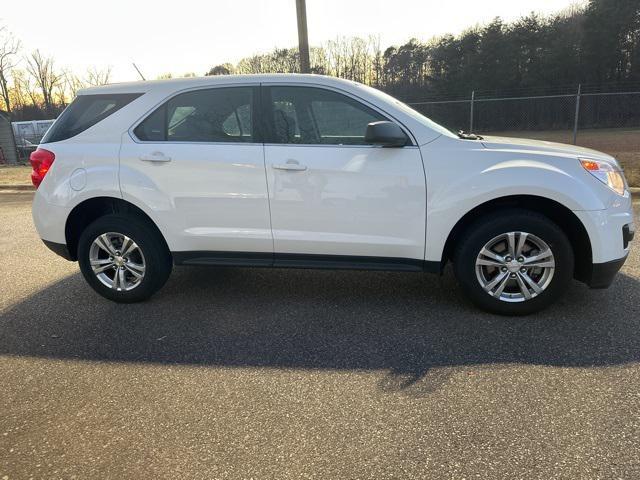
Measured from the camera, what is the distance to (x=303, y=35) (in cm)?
874

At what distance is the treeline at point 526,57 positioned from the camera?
3597 cm

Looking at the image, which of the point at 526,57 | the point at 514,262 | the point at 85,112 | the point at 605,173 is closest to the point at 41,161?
the point at 85,112

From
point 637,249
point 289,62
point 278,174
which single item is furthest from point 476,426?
point 289,62

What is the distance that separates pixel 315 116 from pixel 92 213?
7.18ft

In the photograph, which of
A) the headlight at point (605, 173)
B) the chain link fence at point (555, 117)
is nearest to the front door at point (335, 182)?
the headlight at point (605, 173)

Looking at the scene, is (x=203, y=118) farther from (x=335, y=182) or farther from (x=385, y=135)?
(x=385, y=135)

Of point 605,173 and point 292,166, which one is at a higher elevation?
point 292,166

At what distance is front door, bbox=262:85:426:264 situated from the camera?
366 cm

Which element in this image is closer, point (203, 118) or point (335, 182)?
point (335, 182)

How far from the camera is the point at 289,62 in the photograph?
33531 millimetres

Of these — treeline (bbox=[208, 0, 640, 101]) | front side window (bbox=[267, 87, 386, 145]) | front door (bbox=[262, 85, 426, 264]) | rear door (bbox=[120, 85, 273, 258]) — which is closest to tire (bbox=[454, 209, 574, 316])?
front door (bbox=[262, 85, 426, 264])

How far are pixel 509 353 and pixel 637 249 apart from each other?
3147mm

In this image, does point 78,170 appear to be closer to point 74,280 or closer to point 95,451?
point 74,280

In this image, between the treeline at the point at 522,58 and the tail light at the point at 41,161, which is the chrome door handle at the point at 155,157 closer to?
the tail light at the point at 41,161
